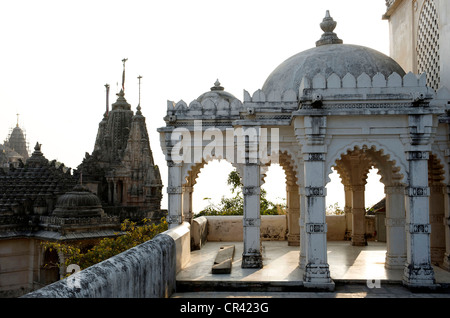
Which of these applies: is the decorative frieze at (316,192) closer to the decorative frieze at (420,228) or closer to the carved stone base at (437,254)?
the decorative frieze at (420,228)

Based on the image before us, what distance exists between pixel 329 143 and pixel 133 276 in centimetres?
586

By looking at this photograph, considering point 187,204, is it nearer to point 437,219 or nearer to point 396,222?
point 396,222

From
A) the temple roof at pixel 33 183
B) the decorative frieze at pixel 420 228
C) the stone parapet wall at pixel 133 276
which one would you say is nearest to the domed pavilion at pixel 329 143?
the decorative frieze at pixel 420 228

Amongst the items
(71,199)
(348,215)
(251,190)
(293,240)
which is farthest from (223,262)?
(71,199)

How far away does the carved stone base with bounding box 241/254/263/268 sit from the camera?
12.0m

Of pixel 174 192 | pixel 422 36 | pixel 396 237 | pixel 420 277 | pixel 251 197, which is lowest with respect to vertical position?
pixel 420 277

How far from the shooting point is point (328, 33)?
15.5 metres

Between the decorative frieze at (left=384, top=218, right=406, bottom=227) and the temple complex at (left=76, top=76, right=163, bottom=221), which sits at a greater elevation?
the temple complex at (left=76, top=76, right=163, bottom=221)

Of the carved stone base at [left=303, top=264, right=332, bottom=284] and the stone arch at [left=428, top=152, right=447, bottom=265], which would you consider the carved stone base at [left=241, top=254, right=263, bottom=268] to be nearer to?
the carved stone base at [left=303, top=264, right=332, bottom=284]

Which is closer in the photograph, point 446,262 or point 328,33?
point 446,262

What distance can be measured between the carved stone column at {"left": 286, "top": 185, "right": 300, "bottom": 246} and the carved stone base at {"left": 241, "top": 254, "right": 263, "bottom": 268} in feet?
15.1

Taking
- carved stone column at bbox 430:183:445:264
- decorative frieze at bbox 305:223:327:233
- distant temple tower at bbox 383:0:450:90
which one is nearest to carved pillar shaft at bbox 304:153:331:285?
decorative frieze at bbox 305:223:327:233
